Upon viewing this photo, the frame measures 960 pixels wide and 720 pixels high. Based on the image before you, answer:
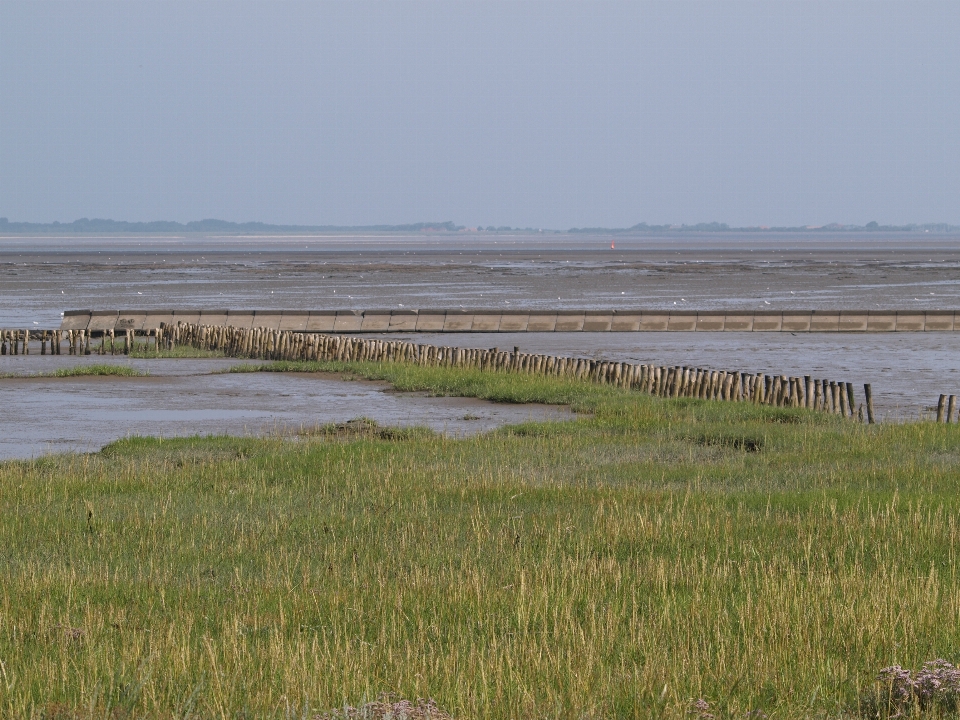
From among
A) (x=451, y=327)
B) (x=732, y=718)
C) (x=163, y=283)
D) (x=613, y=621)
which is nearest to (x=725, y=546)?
(x=613, y=621)

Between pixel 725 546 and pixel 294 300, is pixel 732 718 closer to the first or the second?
pixel 725 546

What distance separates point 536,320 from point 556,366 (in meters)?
14.7

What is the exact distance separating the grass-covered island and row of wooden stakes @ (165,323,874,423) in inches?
122

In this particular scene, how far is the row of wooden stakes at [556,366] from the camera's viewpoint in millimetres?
18719

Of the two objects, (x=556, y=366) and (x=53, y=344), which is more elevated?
(x=556, y=366)

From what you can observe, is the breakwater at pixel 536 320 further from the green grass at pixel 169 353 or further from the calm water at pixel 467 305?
the green grass at pixel 169 353

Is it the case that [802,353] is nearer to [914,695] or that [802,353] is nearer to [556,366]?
[556,366]

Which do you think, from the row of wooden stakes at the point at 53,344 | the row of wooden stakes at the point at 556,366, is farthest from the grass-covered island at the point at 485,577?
the row of wooden stakes at the point at 53,344

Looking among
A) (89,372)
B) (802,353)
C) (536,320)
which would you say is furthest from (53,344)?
(802,353)

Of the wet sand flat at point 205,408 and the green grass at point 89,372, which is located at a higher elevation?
the wet sand flat at point 205,408

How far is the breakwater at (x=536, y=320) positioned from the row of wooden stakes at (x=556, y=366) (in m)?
3.81

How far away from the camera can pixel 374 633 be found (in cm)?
741

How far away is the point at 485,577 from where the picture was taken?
Result: 8.55 meters

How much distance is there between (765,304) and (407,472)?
39.1 metres
